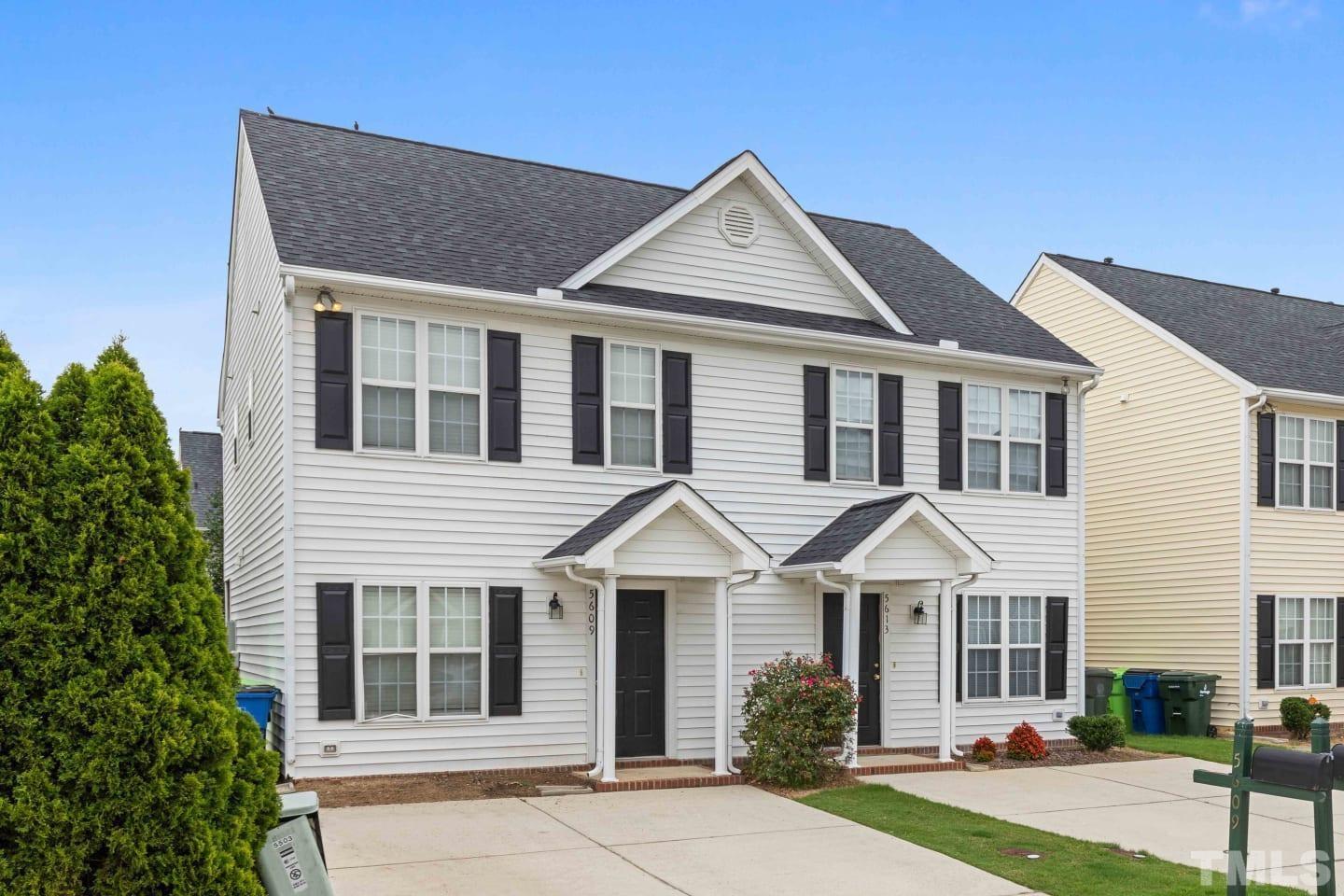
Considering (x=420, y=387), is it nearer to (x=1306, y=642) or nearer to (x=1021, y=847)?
(x=1021, y=847)

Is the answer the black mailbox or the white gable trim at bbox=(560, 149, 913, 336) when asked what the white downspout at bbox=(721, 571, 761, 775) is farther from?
the black mailbox

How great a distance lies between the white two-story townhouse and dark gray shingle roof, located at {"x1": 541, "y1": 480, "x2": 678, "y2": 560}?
7cm

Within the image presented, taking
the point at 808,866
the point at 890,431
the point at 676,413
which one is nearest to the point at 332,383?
the point at 676,413

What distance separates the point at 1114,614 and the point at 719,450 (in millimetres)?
9544

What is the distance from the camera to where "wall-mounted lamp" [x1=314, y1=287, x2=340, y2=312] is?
1195cm

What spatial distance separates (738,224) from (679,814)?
7.45 meters

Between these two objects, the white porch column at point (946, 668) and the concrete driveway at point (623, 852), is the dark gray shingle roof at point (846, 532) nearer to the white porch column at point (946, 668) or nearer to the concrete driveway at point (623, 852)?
the white porch column at point (946, 668)

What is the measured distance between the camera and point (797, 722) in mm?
12320

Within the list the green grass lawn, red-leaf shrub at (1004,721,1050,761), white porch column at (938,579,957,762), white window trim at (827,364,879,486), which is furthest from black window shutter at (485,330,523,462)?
red-leaf shrub at (1004,721,1050,761)

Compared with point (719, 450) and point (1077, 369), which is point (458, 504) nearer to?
point (719, 450)

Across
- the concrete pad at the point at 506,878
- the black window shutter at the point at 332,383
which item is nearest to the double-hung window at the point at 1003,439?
the black window shutter at the point at 332,383

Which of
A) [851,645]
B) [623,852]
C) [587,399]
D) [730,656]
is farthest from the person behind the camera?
[851,645]

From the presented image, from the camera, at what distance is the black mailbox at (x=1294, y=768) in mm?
6184

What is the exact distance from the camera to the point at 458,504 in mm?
12703
